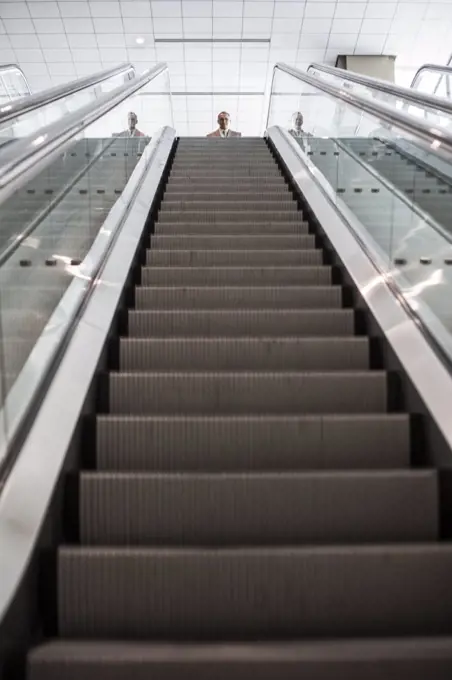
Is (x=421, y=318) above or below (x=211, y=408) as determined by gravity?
above

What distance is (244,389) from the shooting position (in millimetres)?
2705

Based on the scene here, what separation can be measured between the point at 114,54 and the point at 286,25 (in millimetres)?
3300

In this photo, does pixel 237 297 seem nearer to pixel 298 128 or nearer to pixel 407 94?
pixel 407 94

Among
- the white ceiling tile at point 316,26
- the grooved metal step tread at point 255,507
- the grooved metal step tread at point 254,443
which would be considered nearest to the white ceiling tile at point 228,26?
the white ceiling tile at point 316,26

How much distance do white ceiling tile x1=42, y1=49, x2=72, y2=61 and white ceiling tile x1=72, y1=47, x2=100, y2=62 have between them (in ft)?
0.36

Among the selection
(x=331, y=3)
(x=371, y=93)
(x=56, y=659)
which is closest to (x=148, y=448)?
(x=56, y=659)

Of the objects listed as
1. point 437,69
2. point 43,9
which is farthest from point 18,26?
point 437,69

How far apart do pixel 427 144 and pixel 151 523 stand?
162cm

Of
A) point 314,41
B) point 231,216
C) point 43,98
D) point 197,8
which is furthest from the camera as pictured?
point 314,41

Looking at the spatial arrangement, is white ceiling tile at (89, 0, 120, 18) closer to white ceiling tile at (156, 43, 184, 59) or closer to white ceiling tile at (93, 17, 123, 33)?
white ceiling tile at (93, 17, 123, 33)

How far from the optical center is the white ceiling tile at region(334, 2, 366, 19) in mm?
12008

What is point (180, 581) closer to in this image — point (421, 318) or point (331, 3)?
point (421, 318)

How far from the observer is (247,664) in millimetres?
1668

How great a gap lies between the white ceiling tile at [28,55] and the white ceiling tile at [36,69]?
14cm
